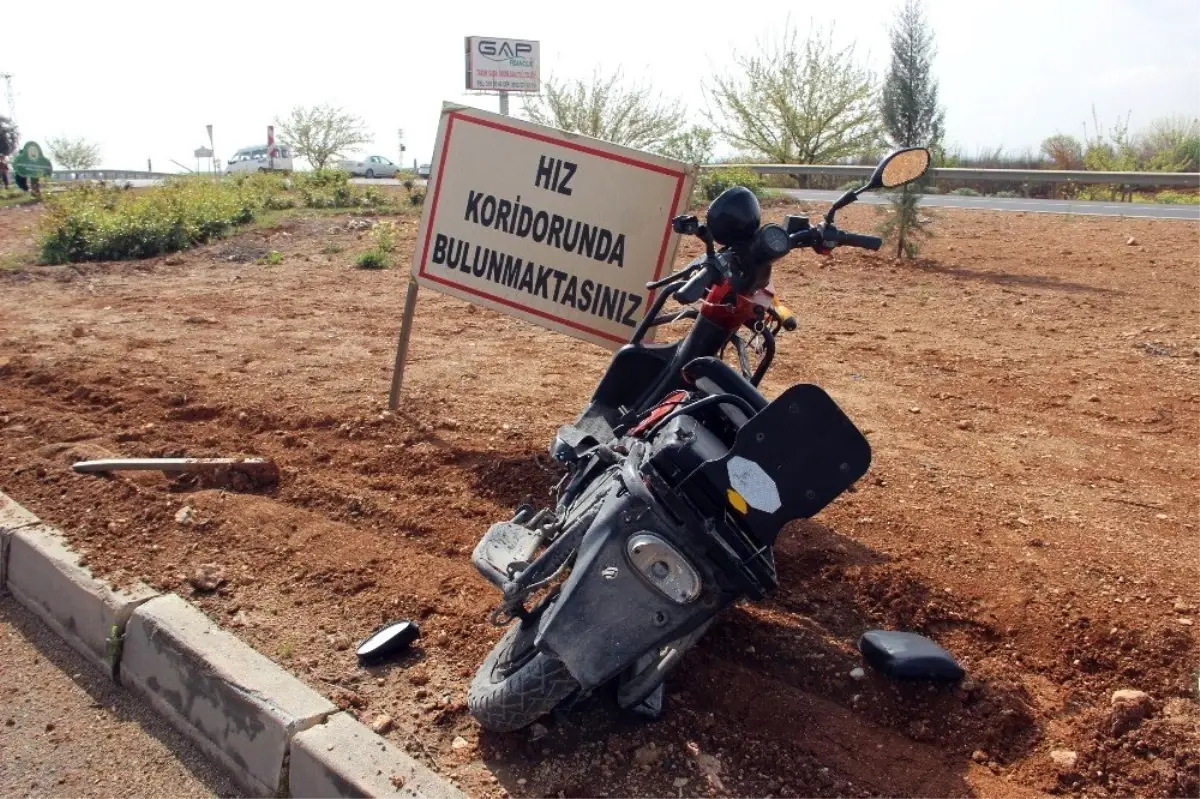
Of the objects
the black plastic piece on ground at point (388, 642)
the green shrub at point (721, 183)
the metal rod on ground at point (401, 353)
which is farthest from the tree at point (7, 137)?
the black plastic piece on ground at point (388, 642)

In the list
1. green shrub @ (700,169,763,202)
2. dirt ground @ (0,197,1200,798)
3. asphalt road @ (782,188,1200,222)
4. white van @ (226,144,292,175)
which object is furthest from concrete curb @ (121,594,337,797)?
white van @ (226,144,292,175)

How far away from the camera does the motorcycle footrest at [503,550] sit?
2.93 m

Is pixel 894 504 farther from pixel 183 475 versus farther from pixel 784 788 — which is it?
pixel 183 475

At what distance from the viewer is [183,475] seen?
15.5ft

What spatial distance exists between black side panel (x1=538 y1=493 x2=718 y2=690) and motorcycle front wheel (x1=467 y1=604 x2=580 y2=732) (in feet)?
0.40

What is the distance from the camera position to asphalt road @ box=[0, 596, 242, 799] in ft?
9.44

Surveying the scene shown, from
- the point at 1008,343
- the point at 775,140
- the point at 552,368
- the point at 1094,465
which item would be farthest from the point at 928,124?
the point at 775,140

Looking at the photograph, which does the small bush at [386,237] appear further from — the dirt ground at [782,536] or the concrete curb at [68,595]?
the concrete curb at [68,595]

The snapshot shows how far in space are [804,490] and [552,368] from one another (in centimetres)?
441

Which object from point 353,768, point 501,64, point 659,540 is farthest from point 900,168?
point 501,64

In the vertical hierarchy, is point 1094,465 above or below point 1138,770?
above

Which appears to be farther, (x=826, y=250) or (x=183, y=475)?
(x=183, y=475)

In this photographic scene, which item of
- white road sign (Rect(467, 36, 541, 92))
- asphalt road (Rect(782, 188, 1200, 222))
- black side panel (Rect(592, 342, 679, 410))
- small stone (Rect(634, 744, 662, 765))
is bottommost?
small stone (Rect(634, 744, 662, 765))

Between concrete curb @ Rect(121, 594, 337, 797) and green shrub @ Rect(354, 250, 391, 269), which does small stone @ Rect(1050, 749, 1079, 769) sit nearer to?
concrete curb @ Rect(121, 594, 337, 797)
